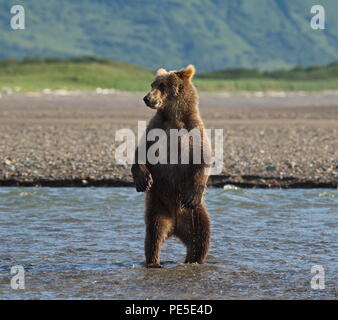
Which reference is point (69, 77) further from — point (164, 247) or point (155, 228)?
point (155, 228)

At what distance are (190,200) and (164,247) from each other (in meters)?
1.39

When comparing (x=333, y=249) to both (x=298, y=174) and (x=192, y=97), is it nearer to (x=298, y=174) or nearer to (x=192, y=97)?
(x=192, y=97)

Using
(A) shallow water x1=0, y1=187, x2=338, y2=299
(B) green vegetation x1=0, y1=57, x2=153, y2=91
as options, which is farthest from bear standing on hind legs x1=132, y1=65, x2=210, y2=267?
(B) green vegetation x1=0, y1=57, x2=153, y2=91

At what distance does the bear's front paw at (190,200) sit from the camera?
7070mm

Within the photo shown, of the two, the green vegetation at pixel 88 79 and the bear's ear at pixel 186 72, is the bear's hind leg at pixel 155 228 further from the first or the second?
the green vegetation at pixel 88 79

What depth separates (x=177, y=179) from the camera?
718 cm

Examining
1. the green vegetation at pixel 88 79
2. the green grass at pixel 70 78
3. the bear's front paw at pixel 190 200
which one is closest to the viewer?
the bear's front paw at pixel 190 200

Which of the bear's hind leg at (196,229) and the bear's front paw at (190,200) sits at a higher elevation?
the bear's front paw at (190,200)

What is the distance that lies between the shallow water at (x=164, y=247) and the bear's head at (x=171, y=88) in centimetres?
151

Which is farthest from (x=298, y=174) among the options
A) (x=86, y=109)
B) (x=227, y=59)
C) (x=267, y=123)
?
(x=227, y=59)

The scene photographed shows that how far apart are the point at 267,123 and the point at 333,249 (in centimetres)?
1450

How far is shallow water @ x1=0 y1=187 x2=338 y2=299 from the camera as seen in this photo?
6582mm

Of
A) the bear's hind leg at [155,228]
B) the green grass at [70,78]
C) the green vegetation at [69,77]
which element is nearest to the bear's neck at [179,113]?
the bear's hind leg at [155,228]

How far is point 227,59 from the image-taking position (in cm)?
19412
